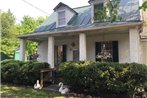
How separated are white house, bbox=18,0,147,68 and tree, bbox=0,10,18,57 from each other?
14.2m

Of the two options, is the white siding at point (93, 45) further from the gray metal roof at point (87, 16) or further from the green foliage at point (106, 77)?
the green foliage at point (106, 77)

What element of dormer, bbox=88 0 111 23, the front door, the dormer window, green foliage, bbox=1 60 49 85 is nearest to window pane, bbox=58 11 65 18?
the front door

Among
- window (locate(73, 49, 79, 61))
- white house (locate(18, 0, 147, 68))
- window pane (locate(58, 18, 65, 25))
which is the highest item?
window pane (locate(58, 18, 65, 25))

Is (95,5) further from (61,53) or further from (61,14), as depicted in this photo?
(61,53)

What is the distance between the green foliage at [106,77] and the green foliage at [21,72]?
231cm

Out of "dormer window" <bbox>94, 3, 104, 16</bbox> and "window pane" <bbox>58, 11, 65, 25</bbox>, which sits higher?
"dormer window" <bbox>94, 3, 104, 16</bbox>

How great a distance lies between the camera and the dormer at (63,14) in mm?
15375

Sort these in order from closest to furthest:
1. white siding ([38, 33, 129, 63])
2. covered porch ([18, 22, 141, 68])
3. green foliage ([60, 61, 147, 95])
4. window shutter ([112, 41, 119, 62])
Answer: green foliage ([60, 61, 147, 95]) → covered porch ([18, 22, 141, 68]) → white siding ([38, 33, 129, 63]) → window shutter ([112, 41, 119, 62])

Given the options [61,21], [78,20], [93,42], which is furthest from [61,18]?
[93,42]

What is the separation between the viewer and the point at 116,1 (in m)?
11.8

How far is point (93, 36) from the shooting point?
14.1m

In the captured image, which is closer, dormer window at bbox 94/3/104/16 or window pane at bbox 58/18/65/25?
dormer window at bbox 94/3/104/16

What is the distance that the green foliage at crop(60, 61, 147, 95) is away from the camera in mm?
8773

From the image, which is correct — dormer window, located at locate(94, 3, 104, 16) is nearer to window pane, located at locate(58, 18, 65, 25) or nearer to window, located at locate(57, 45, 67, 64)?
window pane, located at locate(58, 18, 65, 25)
